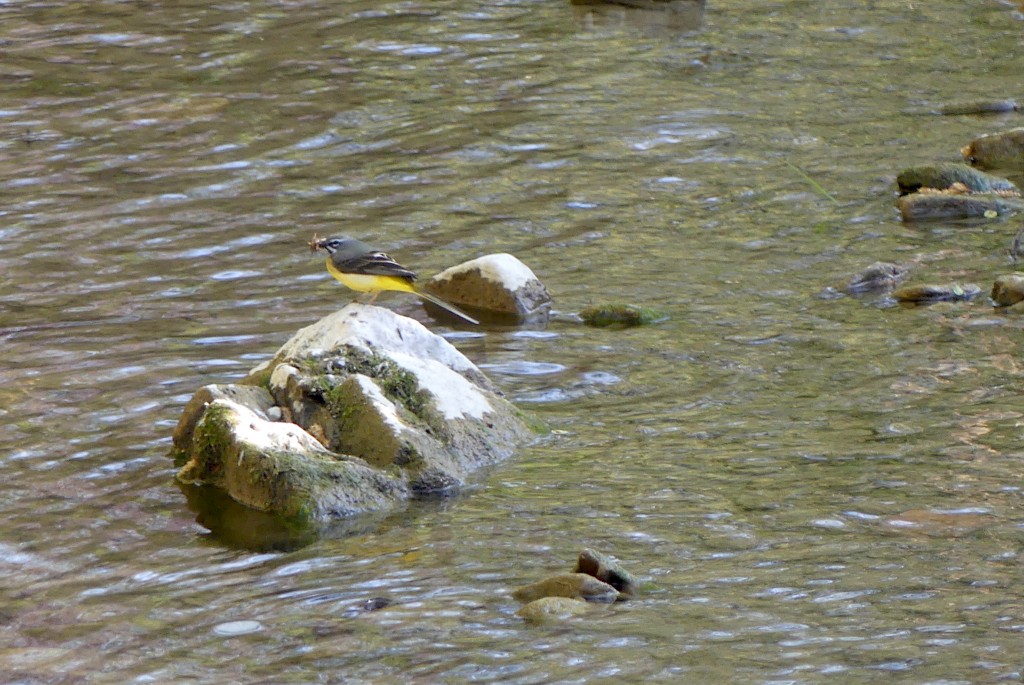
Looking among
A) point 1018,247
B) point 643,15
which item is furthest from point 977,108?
point 643,15

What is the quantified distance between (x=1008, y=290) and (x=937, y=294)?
0.42 metres

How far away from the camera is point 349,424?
262 inches

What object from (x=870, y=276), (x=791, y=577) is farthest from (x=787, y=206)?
(x=791, y=577)

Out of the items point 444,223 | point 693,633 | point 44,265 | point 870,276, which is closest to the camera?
point 693,633

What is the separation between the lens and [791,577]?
207 inches

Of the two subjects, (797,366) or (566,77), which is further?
(566,77)

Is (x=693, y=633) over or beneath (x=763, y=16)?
beneath

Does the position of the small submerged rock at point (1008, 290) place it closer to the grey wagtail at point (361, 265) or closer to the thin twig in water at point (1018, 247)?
the thin twig in water at point (1018, 247)

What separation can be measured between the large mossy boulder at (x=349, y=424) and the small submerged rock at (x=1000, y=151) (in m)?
5.52

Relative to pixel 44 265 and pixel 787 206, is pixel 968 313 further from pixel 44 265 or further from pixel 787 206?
pixel 44 265

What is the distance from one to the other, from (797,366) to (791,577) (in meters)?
2.59

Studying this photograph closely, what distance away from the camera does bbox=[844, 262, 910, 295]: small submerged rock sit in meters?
8.78

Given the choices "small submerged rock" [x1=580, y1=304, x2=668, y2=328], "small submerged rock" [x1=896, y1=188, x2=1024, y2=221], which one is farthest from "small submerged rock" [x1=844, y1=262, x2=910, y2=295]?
"small submerged rock" [x1=896, y1=188, x2=1024, y2=221]

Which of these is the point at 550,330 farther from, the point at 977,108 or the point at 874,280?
the point at 977,108
